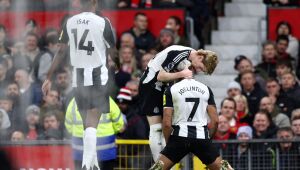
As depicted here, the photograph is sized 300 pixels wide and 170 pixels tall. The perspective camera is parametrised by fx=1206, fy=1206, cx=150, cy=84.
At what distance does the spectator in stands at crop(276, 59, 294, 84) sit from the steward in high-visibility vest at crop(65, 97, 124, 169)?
5.61 m

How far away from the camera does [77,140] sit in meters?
14.3

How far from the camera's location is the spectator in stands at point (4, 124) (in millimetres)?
16703

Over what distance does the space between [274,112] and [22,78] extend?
387 centimetres

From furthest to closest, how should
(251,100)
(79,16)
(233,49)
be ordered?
(233,49), (251,100), (79,16)

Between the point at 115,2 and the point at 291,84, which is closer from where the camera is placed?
the point at 291,84

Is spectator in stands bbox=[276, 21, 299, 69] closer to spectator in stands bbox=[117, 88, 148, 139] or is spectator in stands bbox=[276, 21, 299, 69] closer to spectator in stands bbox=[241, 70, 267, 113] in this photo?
spectator in stands bbox=[241, 70, 267, 113]

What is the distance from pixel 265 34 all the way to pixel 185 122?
843 cm

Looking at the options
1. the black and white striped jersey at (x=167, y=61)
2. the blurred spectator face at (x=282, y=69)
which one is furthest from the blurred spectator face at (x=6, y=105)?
the blurred spectator face at (x=282, y=69)

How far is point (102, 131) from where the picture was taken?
1430 centimetres

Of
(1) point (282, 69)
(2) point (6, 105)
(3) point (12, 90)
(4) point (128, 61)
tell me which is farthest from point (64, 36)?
(1) point (282, 69)

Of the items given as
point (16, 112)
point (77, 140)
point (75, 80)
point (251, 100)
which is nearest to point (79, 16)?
point (75, 80)

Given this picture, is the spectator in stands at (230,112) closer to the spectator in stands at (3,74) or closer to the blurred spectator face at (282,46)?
the blurred spectator face at (282,46)

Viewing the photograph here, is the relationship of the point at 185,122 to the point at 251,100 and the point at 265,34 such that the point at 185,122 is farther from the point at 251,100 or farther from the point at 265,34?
the point at 265,34

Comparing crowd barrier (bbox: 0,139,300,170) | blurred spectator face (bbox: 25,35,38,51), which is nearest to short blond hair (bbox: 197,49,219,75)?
crowd barrier (bbox: 0,139,300,170)
